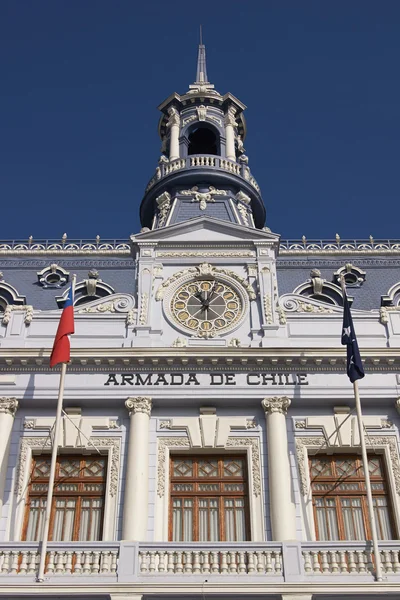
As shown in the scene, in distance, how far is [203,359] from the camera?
97.0 feet

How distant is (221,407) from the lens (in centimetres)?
2952

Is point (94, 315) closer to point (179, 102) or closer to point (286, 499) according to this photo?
point (286, 499)

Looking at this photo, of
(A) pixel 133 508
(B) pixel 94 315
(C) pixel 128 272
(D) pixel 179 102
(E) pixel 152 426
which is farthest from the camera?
(D) pixel 179 102

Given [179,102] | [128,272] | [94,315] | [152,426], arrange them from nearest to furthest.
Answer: [152,426] → [94,315] → [128,272] → [179,102]

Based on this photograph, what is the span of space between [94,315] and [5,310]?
135 inches

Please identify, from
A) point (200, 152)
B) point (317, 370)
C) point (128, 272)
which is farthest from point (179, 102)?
point (317, 370)

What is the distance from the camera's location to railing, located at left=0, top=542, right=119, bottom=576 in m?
24.5

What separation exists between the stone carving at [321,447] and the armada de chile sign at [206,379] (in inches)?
82.2

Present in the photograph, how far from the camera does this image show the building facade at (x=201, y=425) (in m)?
24.7

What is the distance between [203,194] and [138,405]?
13.9 metres

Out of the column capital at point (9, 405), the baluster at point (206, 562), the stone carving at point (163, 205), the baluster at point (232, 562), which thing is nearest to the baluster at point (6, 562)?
the column capital at point (9, 405)

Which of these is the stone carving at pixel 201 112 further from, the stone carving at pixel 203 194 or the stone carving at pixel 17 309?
the stone carving at pixel 17 309

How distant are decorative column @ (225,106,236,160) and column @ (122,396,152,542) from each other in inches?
701

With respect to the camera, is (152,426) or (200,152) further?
(200,152)
